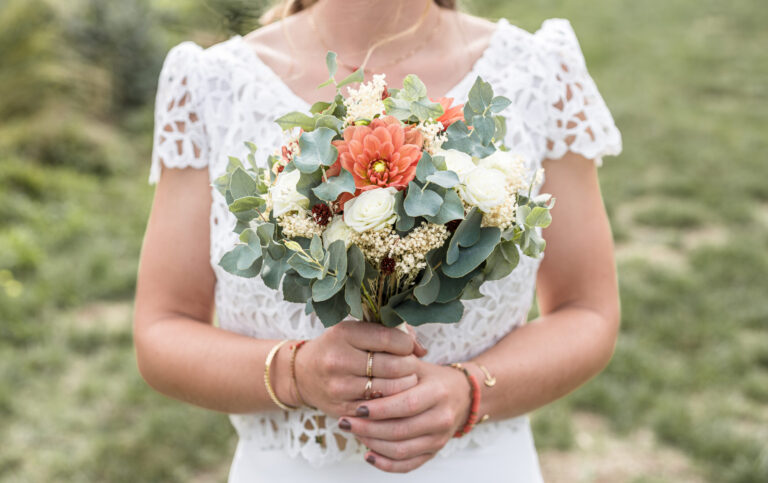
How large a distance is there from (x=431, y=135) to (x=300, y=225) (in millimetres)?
284

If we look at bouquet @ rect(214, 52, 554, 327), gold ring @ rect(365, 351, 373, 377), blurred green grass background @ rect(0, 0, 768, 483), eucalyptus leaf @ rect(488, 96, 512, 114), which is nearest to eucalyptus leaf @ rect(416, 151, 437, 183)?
bouquet @ rect(214, 52, 554, 327)

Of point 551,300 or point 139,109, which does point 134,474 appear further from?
point 139,109

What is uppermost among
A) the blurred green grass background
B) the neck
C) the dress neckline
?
the neck

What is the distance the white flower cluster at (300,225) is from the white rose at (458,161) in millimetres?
253

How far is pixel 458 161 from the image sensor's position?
1.39 m

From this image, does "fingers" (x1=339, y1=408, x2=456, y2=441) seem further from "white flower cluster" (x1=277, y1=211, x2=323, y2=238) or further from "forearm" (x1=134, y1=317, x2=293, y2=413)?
"white flower cluster" (x1=277, y1=211, x2=323, y2=238)

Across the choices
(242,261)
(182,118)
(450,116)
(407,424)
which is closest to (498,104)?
(450,116)

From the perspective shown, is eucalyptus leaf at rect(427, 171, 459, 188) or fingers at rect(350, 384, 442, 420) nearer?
eucalyptus leaf at rect(427, 171, 459, 188)

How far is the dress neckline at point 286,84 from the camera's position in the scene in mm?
2064

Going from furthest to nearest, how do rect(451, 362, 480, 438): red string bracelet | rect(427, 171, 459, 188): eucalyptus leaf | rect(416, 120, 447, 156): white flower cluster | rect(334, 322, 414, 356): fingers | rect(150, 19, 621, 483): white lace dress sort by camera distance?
rect(150, 19, 621, 483): white lace dress < rect(451, 362, 480, 438): red string bracelet < rect(334, 322, 414, 356): fingers < rect(416, 120, 447, 156): white flower cluster < rect(427, 171, 459, 188): eucalyptus leaf

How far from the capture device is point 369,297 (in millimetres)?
1539

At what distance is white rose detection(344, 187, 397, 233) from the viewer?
1.31 m

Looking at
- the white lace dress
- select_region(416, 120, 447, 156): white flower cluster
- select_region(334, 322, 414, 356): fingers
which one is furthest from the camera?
the white lace dress

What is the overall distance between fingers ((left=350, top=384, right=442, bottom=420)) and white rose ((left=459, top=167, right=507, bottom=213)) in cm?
49
